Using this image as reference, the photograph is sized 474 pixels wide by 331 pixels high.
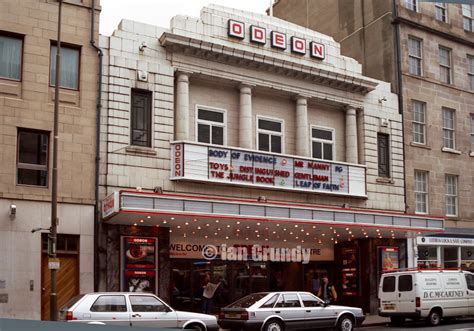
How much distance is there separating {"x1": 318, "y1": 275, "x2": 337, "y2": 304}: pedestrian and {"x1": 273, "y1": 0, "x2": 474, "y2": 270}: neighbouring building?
18.5 feet

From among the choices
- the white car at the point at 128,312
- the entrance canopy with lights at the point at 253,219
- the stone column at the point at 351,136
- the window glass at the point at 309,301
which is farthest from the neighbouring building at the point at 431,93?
the white car at the point at 128,312

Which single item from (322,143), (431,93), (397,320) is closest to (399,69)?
(431,93)

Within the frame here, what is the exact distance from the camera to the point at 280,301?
19516mm

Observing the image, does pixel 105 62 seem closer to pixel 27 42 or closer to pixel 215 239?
pixel 27 42

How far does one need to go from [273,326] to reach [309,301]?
1753 mm

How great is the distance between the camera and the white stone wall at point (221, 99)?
77.3 feet

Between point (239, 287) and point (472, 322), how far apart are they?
31.6ft

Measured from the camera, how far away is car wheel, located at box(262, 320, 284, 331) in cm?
1886

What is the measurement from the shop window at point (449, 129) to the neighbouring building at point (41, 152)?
20294 millimetres

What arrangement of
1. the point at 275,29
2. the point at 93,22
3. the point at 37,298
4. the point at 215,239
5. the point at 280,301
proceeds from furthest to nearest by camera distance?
1. the point at 275,29
2. the point at 215,239
3. the point at 93,22
4. the point at 37,298
5. the point at 280,301

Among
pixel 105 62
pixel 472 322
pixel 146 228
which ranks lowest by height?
pixel 472 322

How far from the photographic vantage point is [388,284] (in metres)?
24.9

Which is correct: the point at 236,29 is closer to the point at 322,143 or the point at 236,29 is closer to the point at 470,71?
the point at 322,143

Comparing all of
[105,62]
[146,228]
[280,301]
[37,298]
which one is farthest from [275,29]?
[37,298]
